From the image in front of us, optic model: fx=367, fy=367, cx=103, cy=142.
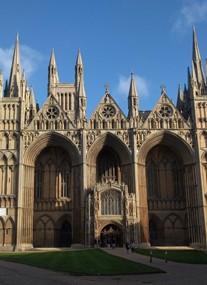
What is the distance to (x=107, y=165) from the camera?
57.9m

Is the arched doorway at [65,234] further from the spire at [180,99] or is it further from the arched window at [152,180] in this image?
the spire at [180,99]

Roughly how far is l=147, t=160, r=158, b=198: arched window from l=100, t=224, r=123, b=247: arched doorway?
9353 millimetres

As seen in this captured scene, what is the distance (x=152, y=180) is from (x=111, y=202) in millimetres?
10446

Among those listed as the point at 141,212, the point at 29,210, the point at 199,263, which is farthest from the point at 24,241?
the point at 199,263

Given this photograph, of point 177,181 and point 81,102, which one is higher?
point 81,102

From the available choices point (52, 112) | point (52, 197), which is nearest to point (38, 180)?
point (52, 197)

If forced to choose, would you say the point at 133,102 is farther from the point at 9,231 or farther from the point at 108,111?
the point at 9,231

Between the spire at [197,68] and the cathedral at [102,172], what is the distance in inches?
9.9

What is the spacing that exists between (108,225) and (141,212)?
4969mm

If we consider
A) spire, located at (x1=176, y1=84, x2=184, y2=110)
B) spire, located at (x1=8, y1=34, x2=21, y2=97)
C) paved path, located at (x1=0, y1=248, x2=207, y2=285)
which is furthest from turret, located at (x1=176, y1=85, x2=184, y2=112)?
paved path, located at (x1=0, y1=248, x2=207, y2=285)

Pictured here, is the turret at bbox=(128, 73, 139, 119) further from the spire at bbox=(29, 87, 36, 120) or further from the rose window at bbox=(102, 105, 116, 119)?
the spire at bbox=(29, 87, 36, 120)

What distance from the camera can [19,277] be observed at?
18953mm

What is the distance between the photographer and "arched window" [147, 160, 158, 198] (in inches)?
2253

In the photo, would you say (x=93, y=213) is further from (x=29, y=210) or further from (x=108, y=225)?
(x=29, y=210)
